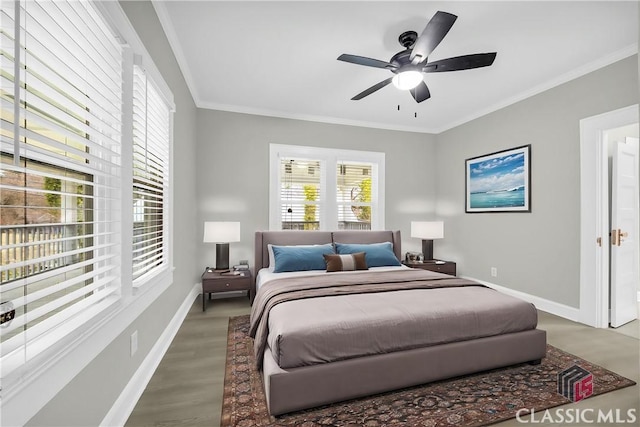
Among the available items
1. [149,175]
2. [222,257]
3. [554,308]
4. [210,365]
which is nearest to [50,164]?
[149,175]

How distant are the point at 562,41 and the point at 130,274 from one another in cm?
394

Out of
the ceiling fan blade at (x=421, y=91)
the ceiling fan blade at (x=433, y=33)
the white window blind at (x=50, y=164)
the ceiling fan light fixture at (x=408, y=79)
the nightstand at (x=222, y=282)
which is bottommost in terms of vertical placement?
the nightstand at (x=222, y=282)

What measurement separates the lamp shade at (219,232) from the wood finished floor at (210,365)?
862 mm

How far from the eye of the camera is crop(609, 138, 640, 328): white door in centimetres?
305

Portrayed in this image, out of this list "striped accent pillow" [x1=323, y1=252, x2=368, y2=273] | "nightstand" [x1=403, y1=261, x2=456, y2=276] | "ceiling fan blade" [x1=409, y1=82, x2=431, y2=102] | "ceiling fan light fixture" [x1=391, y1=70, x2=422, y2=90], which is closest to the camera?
"ceiling fan light fixture" [x1=391, y1=70, x2=422, y2=90]

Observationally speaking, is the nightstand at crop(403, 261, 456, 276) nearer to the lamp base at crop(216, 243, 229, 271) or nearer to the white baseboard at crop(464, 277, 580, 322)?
the white baseboard at crop(464, 277, 580, 322)

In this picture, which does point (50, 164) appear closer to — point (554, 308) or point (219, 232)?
point (219, 232)

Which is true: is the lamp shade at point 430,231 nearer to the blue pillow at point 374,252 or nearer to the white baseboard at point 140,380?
the blue pillow at point 374,252

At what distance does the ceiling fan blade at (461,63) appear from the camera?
230 centimetres

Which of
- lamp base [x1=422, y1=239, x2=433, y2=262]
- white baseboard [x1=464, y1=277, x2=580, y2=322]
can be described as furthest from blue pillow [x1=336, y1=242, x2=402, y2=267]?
white baseboard [x1=464, y1=277, x2=580, y2=322]

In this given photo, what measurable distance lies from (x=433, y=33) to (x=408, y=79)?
0.53 meters

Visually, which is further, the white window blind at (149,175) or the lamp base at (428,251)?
the lamp base at (428,251)

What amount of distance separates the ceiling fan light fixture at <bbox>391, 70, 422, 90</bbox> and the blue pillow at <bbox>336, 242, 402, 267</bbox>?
6.66 feet

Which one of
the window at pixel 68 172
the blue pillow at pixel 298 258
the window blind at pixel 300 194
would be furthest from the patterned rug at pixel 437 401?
the window blind at pixel 300 194
